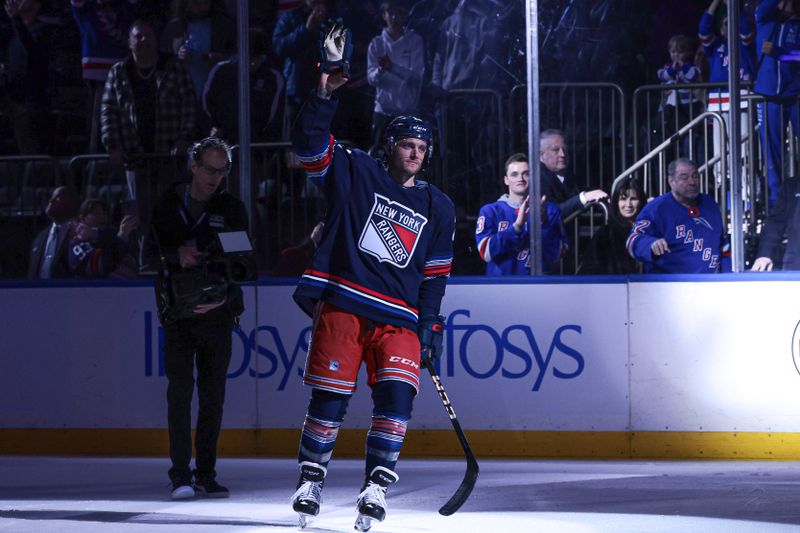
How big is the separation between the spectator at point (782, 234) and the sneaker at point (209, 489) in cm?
325

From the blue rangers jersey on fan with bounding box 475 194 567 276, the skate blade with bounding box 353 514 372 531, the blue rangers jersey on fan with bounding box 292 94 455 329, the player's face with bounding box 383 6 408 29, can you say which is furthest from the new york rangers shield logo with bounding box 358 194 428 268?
the player's face with bounding box 383 6 408 29

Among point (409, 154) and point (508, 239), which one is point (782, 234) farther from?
point (409, 154)

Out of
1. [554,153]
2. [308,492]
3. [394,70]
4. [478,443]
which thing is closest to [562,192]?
[554,153]

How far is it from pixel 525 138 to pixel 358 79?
1129 millimetres

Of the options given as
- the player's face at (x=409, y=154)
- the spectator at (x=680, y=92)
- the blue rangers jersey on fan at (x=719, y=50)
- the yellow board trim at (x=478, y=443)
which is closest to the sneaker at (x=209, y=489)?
the yellow board trim at (x=478, y=443)

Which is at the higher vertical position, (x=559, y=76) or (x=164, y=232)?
(x=559, y=76)

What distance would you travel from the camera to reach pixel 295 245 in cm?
766

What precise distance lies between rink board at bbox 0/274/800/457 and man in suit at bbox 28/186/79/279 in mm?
797

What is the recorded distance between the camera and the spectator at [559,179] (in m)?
7.56

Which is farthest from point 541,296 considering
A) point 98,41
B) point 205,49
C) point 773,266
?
point 98,41

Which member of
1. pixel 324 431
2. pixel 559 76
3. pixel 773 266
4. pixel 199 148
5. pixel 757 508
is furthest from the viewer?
pixel 559 76

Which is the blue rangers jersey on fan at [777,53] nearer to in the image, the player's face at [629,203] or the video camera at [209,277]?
the player's face at [629,203]

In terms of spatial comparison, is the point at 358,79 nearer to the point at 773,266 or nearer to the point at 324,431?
the point at 773,266

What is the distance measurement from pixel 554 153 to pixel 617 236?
0.65 m
